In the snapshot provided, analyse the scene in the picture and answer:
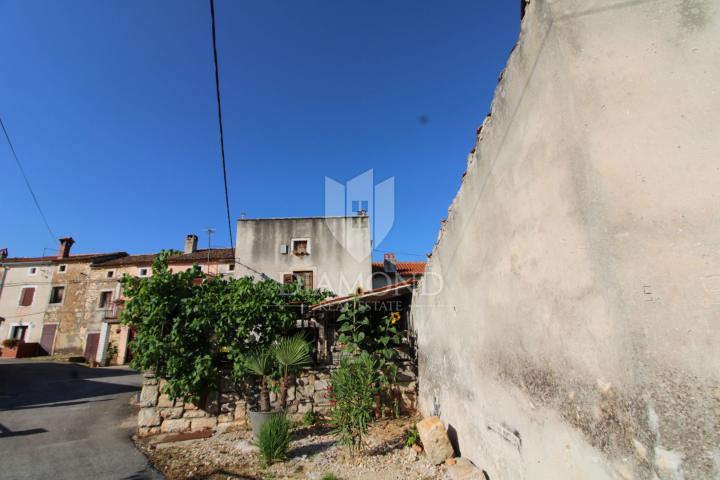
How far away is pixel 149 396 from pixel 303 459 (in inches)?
149

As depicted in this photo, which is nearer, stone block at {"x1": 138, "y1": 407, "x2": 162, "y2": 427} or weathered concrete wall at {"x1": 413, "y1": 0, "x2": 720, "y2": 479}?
weathered concrete wall at {"x1": 413, "y1": 0, "x2": 720, "y2": 479}

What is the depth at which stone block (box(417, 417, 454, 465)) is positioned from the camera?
193 inches

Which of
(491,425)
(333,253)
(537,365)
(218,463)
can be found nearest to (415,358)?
(491,425)

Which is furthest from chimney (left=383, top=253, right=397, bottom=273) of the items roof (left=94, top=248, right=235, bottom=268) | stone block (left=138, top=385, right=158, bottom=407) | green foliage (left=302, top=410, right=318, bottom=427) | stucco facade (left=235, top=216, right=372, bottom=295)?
stone block (left=138, top=385, right=158, bottom=407)

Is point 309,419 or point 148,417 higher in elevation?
point 148,417

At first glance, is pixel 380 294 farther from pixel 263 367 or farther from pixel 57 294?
pixel 57 294

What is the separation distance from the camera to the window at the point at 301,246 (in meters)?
18.2

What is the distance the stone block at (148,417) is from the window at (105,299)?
22258mm

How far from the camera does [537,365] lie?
10.3 feet

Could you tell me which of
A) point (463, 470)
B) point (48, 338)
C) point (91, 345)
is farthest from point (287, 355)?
point (48, 338)

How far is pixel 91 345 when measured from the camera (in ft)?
78.4

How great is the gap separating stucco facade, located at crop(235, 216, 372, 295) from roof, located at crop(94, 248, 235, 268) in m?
5.63

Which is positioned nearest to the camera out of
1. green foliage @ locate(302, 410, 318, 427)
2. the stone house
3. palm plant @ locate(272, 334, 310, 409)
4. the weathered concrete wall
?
the weathered concrete wall

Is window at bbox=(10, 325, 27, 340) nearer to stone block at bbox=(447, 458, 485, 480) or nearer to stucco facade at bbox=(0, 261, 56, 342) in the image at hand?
stucco facade at bbox=(0, 261, 56, 342)
